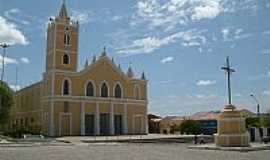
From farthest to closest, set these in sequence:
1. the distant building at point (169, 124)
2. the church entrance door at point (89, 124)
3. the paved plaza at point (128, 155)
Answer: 1. the distant building at point (169, 124)
2. the church entrance door at point (89, 124)
3. the paved plaza at point (128, 155)

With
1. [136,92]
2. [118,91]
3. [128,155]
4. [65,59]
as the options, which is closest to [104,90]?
[118,91]

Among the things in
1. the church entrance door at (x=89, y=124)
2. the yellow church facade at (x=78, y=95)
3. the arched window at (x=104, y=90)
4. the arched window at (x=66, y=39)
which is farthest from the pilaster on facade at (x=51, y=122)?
the arched window at (x=66, y=39)

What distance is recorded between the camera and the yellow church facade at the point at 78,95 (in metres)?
60.2

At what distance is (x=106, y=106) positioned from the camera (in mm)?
64375

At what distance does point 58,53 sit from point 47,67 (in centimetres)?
341

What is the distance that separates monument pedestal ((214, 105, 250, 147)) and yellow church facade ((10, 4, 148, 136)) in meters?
32.3

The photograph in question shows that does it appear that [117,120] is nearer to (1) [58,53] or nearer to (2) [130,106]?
(2) [130,106]

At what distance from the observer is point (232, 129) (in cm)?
3262

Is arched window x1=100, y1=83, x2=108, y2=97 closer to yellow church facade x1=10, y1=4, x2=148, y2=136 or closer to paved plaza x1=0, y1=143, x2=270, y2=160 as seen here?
yellow church facade x1=10, y1=4, x2=148, y2=136

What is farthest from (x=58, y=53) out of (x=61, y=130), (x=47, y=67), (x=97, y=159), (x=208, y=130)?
(x=97, y=159)

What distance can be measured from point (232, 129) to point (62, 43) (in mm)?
38333

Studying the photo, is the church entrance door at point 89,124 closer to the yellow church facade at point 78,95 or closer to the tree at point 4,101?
the yellow church facade at point 78,95

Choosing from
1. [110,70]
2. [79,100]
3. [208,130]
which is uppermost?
[110,70]

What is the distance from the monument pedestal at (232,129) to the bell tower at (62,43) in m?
35.2
